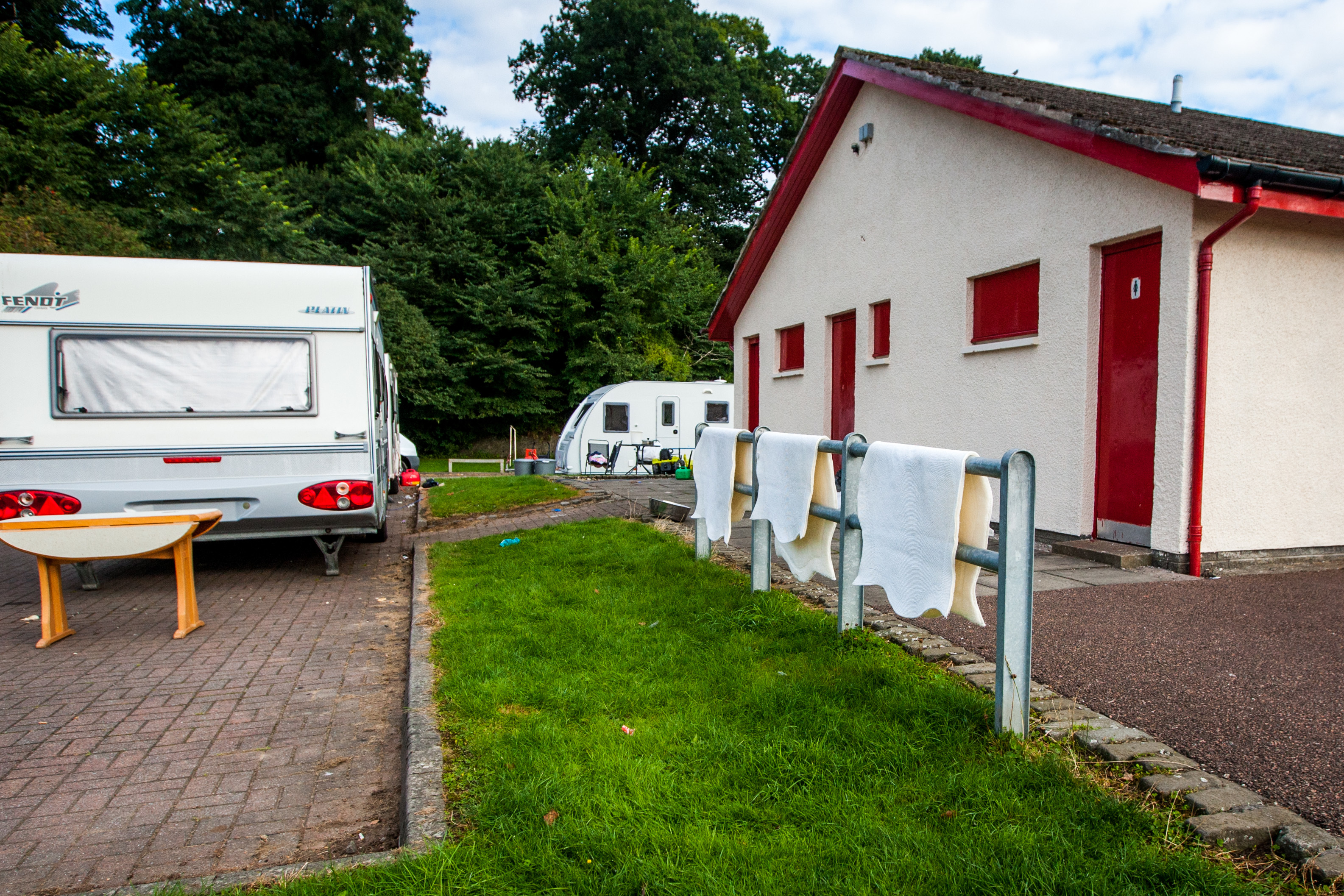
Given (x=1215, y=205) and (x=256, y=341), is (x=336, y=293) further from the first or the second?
(x=1215, y=205)

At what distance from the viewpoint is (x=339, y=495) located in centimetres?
701

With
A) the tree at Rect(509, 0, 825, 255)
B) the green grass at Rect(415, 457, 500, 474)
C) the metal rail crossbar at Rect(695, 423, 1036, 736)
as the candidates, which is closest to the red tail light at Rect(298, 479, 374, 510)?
the metal rail crossbar at Rect(695, 423, 1036, 736)

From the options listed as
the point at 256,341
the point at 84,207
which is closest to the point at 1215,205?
the point at 256,341

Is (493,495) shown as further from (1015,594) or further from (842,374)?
(1015,594)

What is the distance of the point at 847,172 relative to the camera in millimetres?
11039

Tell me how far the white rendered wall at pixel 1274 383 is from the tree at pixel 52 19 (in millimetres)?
31613

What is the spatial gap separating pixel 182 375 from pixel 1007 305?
779 centimetres

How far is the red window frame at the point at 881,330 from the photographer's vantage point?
10.3 m

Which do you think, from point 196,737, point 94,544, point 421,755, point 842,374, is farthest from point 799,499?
point 842,374

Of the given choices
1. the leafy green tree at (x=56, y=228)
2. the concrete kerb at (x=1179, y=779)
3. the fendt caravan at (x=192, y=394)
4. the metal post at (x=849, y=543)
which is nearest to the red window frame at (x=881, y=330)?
the fendt caravan at (x=192, y=394)

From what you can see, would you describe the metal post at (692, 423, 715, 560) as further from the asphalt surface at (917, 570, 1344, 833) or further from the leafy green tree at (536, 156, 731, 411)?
the leafy green tree at (536, 156, 731, 411)

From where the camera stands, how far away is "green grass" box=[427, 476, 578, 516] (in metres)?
11.9

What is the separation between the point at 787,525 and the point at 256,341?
5201 mm

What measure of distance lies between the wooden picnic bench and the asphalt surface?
4904 millimetres
